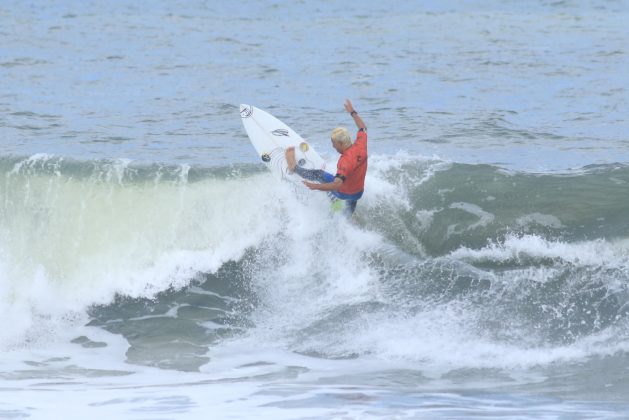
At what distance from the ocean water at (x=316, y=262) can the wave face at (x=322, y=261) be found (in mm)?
25

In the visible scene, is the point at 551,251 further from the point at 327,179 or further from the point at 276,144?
the point at 276,144

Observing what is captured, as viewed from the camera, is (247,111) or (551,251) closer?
(551,251)

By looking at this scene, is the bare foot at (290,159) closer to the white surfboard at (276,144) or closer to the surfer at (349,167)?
the white surfboard at (276,144)

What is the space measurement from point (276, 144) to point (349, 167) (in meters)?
1.72

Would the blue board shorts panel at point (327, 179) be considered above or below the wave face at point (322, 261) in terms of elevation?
above

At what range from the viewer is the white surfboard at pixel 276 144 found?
39.6ft

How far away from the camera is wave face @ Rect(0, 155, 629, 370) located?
10.4 meters

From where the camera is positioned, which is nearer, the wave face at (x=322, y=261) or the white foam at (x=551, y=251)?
the wave face at (x=322, y=261)

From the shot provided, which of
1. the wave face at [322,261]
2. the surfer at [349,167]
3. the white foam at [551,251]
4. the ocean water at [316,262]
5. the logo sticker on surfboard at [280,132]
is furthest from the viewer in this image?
the logo sticker on surfboard at [280,132]

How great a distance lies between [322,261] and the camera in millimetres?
11805

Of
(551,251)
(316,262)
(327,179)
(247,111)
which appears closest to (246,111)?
(247,111)

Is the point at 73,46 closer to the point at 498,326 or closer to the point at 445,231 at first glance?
the point at 445,231

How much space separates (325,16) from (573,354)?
20.5m

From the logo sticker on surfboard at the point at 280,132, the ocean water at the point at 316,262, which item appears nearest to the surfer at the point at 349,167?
the ocean water at the point at 316,262
